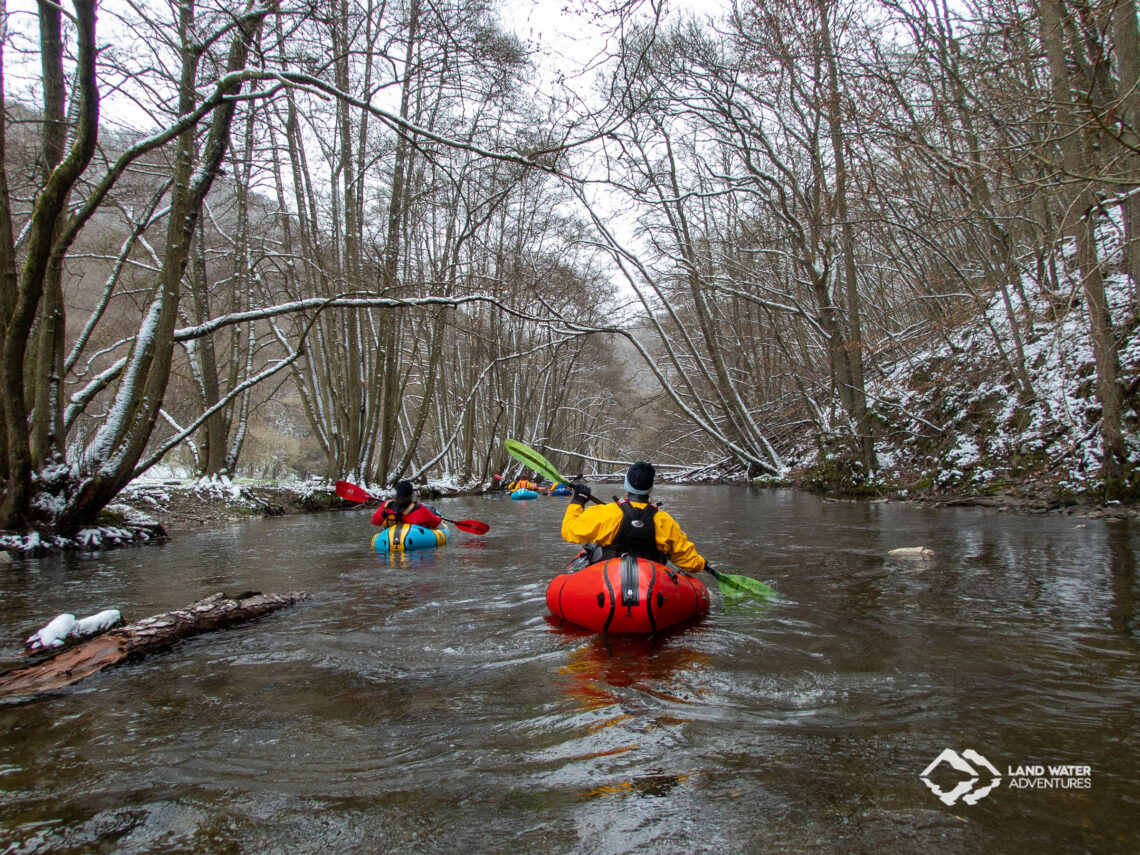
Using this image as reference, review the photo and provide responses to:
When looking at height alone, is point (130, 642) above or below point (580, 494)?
below

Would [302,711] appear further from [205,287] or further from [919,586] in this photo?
[205,287]

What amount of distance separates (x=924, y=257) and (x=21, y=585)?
18284 mm

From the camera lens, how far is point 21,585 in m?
5.92

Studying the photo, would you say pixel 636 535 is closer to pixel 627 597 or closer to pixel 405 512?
pixel 627 597

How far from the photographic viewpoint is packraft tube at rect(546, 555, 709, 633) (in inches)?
163

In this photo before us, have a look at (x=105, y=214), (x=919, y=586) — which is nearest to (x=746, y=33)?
(x=919, y=586)

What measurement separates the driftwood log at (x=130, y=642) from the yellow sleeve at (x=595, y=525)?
233 centimetres

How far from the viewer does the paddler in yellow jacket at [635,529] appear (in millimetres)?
4582

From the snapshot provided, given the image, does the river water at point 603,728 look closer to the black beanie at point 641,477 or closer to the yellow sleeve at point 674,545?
the yellow sleeve at point 674,545

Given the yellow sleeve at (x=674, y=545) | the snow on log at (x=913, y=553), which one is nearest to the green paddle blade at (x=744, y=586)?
the yellow sleeve at (x=674, y=545)

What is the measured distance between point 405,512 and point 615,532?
475 cm

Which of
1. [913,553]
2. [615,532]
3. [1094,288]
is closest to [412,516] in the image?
[615,532]

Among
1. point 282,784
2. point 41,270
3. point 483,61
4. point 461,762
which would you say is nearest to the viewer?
point 282,784

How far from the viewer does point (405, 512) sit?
8.66 meters
